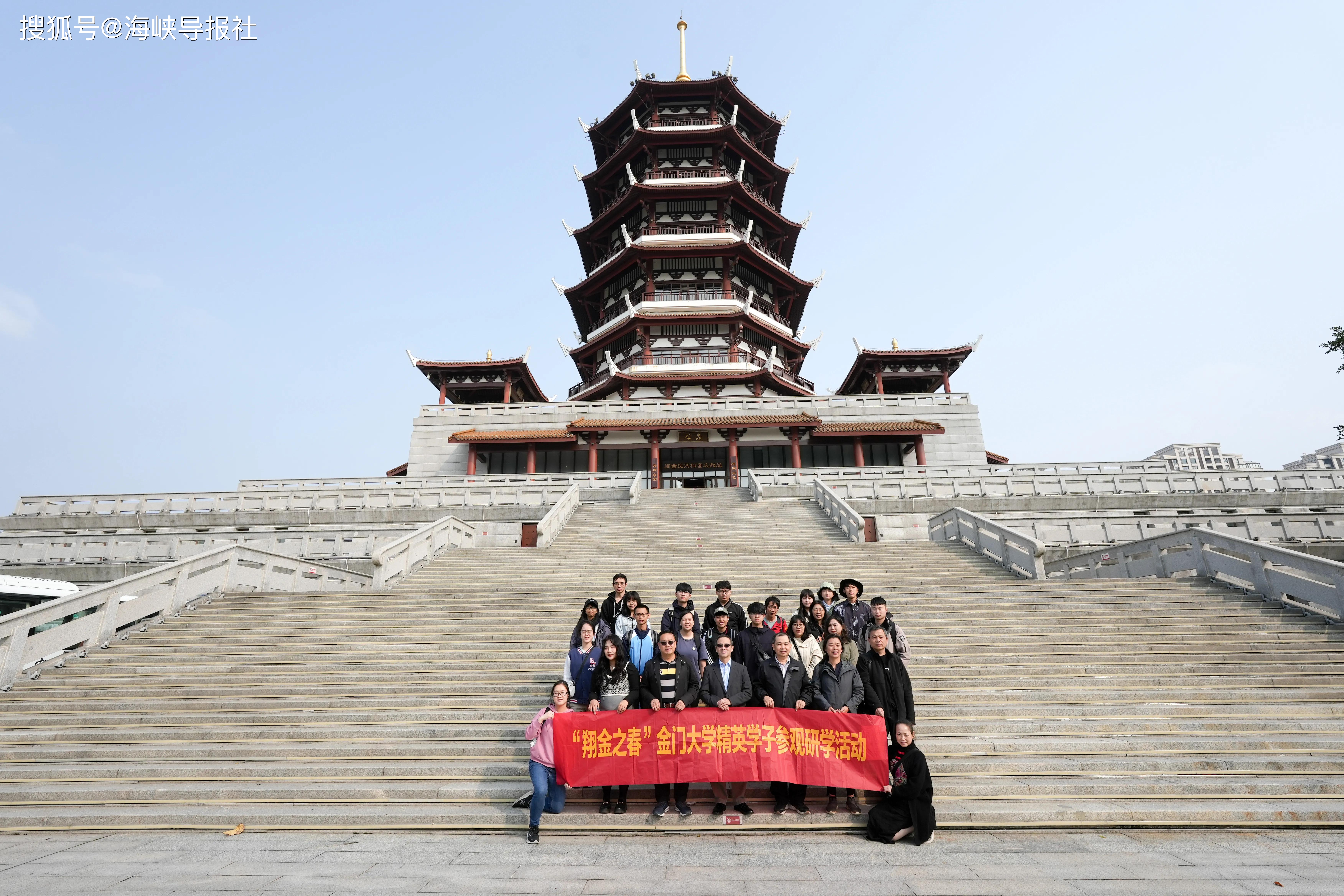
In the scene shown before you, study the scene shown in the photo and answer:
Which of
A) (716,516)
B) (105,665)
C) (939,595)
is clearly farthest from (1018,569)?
(105,665)

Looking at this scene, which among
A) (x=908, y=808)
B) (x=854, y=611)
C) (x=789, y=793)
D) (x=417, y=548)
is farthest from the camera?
(x=417, y=548)

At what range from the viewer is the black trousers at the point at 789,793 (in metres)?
5.57

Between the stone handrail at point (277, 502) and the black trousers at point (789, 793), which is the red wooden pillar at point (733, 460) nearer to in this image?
the stone handrail at point (277, 502)

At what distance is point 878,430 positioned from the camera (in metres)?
30.5

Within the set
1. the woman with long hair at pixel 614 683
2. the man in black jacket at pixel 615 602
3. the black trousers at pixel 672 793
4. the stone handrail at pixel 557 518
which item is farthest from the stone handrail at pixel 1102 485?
the black trousers at pixel 672 793

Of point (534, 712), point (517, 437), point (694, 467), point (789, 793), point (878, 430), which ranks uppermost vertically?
point (517, 437)

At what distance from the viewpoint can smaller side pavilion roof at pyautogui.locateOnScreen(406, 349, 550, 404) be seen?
3519 centimetres

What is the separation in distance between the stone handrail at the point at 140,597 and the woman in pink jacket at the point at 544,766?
7.97m

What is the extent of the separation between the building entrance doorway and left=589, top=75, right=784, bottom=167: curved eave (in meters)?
21.2

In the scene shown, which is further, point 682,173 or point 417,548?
point 682,173

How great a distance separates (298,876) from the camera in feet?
14.7

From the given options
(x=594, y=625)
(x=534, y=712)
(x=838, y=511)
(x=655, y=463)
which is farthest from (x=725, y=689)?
(x=655, y=463)

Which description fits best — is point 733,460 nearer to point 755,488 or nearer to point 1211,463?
point 755,488

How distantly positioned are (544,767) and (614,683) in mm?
979
